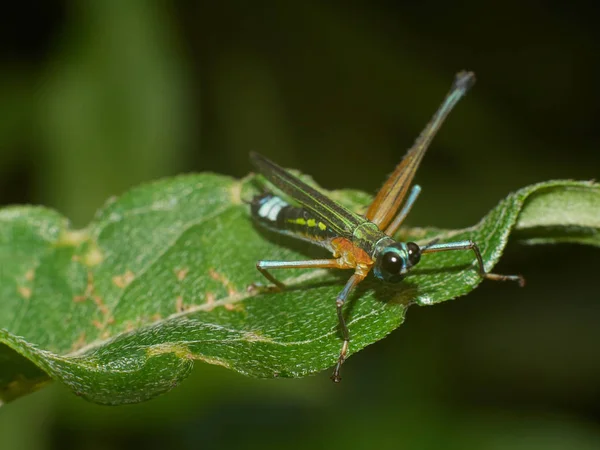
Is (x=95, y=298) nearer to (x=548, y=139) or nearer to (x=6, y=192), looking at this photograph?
(x=6, y=192)

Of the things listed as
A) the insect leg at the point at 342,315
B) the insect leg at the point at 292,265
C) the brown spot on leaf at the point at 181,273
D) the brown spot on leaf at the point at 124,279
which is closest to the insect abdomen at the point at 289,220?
the insect leg at the point at 292,265

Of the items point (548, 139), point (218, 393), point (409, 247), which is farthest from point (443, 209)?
point (409, 247)

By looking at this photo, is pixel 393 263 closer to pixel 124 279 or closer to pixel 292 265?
pixel 292 265

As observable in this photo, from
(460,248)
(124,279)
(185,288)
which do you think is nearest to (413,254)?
(460,248)

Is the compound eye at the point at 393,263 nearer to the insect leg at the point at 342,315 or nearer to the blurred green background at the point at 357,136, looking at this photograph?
the insect leg at the point at 342,315

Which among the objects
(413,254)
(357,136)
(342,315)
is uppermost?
(357,136)
